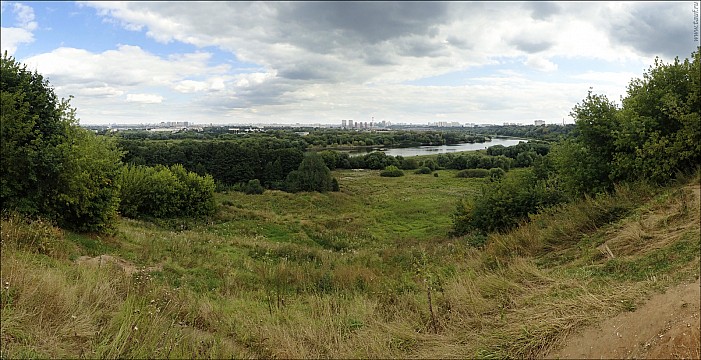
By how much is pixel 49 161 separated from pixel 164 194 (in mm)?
18660

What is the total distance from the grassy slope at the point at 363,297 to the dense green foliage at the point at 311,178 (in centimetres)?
4252

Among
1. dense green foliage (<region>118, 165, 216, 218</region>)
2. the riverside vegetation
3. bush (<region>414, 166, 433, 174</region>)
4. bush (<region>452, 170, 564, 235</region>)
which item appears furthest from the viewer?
bush (<region>414, 166, 433, 174</region>)

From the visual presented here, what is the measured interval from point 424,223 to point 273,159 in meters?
32.8

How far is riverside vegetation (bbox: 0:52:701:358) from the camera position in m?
4.62

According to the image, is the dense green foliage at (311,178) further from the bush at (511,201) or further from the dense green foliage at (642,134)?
the dense green foliage at (642,134)

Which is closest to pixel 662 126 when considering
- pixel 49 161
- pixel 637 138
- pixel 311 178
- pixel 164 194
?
pixel 637 138

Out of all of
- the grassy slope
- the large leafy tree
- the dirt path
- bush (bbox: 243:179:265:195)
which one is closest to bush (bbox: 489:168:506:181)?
the large leafy tree

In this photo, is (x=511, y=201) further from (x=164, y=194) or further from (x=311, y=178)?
(x=311, y=178)

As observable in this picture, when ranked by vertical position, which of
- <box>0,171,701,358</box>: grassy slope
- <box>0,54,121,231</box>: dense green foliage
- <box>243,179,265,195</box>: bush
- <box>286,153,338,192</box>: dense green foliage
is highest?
<box>0,54,121,231</box>: dense green foliage

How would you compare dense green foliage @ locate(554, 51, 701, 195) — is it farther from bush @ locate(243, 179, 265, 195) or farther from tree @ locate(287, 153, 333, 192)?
bush @ locate(243, 179, 265, 195)

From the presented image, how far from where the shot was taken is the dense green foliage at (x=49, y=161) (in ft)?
37.1

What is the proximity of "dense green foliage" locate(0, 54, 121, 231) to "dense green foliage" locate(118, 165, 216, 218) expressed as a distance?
47.6 ft

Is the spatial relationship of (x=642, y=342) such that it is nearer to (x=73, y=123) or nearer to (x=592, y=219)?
(x=592, y=219)

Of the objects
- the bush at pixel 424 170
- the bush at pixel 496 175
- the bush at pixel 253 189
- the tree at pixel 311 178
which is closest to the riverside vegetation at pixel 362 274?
the bush at pixel 496 175
